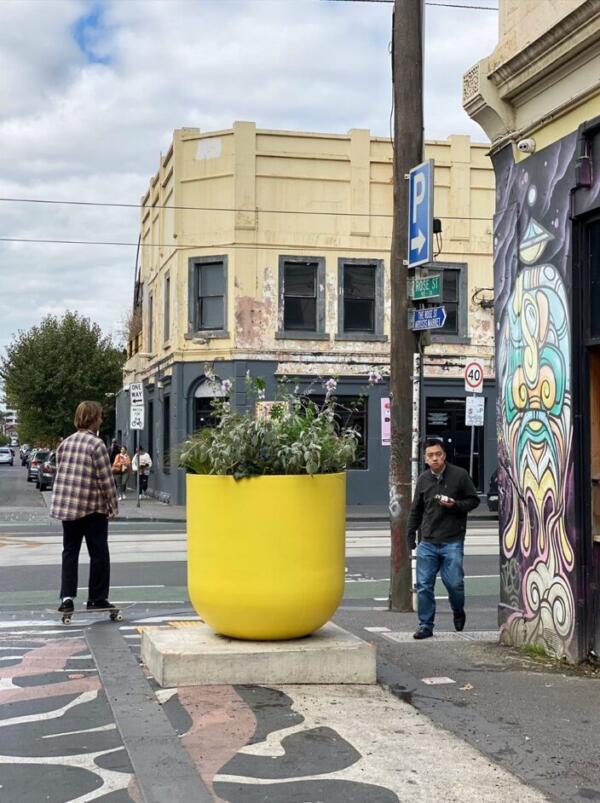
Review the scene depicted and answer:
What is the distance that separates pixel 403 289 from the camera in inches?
412

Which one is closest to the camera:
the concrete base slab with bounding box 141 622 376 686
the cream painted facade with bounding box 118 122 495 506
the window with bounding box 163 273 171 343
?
the concrete base slab with bounding box 141 622 376 686

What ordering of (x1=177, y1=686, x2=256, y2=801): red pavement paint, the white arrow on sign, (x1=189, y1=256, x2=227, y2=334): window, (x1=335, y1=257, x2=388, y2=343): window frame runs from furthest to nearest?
(x1=189, y1=256, x2=227, y2=334): window → (x1=335, y1=257, x2=388, y2=343): window frame → the white arrow on sign → (x1=177, y1=686, x2=256, y2=801): red pavement paint

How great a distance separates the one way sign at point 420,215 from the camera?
987 cm

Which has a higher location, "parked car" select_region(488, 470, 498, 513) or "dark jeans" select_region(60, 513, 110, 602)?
"dark jeans" select_region(60, 513, 110, 602)

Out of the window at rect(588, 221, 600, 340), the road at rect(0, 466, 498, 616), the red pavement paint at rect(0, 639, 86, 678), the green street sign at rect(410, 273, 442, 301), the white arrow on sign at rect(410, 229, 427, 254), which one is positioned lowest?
the road at rect(0, 466, 498, 616)

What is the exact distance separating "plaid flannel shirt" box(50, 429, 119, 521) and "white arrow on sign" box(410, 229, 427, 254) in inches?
144

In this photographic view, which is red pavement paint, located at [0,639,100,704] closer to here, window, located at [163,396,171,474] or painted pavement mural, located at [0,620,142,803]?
painted pavement mural, located at [0,620,142,803]

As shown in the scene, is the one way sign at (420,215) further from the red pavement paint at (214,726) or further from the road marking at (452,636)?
the red pavement paint at (214,726)

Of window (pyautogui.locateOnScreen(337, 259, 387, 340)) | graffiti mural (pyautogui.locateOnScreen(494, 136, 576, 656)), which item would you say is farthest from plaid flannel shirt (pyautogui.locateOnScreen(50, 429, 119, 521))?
window (pyautogui.locateOnScreen(337, 259, 387, 340))

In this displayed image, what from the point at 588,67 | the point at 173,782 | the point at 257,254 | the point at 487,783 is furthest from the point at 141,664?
the point at 257,254

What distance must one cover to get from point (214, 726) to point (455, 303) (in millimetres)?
23810

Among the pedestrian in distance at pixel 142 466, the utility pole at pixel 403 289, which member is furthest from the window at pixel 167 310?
the utility pole at pixel 403 289

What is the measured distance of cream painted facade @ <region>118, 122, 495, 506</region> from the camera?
2745cm

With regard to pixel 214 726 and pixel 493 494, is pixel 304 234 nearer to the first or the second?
pixel 493 494
